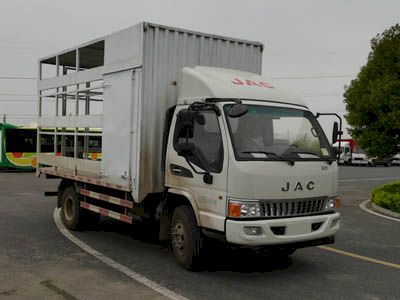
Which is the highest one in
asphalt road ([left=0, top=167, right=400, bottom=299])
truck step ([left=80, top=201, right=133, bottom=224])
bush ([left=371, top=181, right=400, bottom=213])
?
truck step ([left=80, top=201, right=133, bottom=224])

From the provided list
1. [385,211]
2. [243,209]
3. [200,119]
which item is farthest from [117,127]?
[385,211]

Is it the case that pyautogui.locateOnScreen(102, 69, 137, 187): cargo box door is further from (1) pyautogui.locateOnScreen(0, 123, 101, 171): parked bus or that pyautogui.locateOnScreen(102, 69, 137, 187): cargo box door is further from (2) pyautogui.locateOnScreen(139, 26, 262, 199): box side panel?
(1) pyautogui.locateOnScreen(0, 123, 101, 171): parked bus

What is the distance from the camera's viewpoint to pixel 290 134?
20.8 ft

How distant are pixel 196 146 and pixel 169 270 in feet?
5.62

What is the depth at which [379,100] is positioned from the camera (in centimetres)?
1490

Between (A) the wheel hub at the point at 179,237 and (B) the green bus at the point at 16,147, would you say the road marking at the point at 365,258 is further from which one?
(B) the green bus at the point at 16,147

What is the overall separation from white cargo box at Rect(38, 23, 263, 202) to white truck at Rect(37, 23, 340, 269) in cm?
2

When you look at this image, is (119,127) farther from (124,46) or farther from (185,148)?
(185,148)

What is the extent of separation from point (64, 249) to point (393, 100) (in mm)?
11282

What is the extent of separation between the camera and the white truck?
579 cm

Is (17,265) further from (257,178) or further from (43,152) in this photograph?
(43,152)

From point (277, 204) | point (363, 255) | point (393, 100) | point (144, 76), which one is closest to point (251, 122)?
point (277, 204)

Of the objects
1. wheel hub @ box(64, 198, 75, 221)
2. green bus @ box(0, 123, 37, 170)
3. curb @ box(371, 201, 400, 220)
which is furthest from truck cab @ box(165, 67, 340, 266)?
green bus @ box(0, 123, 37, 170)

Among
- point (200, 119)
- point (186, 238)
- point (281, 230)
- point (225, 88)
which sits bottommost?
point (186, 238)
